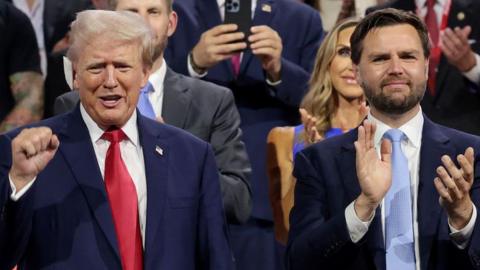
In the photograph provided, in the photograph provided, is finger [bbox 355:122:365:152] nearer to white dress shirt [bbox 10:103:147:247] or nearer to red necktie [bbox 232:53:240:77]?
white dress shirt [bbox 10:103:147:247]

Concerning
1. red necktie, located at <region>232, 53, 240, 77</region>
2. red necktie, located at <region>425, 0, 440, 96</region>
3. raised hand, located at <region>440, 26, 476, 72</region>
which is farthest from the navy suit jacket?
red necktie, located at <region>232, 53, 240, 77</region>

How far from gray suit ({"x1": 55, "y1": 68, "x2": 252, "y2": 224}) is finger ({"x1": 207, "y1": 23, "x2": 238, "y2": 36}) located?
1.57 feet

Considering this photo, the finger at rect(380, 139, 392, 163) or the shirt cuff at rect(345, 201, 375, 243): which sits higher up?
the finger at rect(380, 139, 392, 163)

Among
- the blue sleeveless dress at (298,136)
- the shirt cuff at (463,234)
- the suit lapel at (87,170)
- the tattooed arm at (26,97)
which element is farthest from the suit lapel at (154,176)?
the tattooed arm at (26,97)

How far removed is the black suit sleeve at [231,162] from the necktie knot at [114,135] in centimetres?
78

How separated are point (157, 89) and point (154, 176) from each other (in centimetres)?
105

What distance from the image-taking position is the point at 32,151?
3738mm

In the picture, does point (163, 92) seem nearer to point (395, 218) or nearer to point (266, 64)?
point (266, 64)

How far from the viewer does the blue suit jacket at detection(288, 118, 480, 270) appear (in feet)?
13.7

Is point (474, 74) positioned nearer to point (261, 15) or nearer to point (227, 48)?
point (261, 15)

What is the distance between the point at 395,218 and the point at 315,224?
0.28 m

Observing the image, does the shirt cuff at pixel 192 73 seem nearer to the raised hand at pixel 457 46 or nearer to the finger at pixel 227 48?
the finger at pixel 227 48

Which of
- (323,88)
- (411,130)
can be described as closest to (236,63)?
(323,88)

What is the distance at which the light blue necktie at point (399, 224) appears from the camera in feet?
13.9
